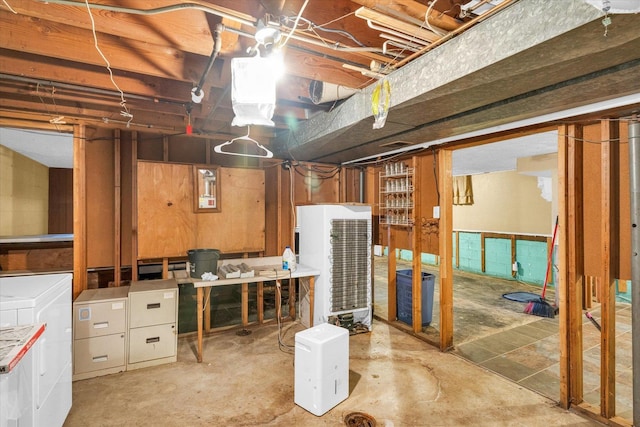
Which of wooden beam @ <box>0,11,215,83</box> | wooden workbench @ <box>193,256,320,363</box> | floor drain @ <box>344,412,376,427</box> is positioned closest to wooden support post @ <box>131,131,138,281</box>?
wooden workbench @ <box>193,256,320,363</box>

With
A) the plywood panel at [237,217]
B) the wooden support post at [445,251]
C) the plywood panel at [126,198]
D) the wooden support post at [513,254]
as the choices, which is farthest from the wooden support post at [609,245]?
the wooden support post at [513,254]

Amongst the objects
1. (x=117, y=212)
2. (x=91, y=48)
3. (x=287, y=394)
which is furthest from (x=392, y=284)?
(x=91, y=48)

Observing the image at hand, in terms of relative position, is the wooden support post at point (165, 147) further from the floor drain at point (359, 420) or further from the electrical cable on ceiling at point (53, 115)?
the floor drain at point (359, 420)

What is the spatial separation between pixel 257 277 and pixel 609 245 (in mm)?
2969

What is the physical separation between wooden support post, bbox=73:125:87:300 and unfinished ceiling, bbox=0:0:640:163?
0.38 m

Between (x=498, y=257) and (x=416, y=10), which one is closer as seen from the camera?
(x=416, y=10)

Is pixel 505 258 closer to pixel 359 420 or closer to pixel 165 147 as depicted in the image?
pixel 359 420

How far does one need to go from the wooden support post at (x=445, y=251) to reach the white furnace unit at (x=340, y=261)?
0.88 metres

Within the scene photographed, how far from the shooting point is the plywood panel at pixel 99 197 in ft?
11.2

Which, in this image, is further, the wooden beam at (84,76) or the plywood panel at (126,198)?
the plywood panel at (126,198)

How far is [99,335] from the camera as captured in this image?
2.85 m

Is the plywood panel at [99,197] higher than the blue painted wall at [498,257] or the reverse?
higher

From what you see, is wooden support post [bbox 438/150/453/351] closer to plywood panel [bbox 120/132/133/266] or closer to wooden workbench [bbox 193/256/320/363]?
wooden workbench [bbox 193/256/320/363]

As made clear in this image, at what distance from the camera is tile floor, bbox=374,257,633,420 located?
2.74 meters
